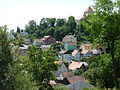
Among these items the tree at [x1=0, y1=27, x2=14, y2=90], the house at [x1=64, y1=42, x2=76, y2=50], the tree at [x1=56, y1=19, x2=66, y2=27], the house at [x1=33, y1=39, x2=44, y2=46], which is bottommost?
the house at [x1=64, y1=42, x2=76, y2=50]

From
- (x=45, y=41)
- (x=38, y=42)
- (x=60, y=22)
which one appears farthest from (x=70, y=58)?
(x=60, y=22)

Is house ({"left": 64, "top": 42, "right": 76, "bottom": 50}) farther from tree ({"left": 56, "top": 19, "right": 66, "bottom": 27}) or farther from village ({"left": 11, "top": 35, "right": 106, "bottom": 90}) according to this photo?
tree ({"left": 56, "top": 19, "right": 66, "bottom": 27})

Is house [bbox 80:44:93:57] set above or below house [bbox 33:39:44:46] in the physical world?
below

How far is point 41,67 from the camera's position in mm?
12117

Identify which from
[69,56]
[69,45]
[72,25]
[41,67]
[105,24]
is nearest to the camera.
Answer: [105,24]

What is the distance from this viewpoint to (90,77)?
21547 mm

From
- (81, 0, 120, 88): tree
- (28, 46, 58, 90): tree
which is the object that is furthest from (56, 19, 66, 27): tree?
(81, 0, 120, 88): tree

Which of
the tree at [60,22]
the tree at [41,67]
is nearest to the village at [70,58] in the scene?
the tree at [41,67]

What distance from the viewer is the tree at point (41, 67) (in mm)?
12070

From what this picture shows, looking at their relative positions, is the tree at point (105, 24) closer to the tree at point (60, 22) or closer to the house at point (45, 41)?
the house at point (45, 41)

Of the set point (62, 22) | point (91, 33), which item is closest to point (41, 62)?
point (91, 33)

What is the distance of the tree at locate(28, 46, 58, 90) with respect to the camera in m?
12.1

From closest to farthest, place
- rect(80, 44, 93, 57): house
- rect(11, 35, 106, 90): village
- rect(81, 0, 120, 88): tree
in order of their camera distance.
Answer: rect(81, 0, 120, 88): tree < rect(11, 35, 106, 90): village < rect(80, 44, 93, 57): house

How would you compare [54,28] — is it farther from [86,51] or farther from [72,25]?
[86,51]
